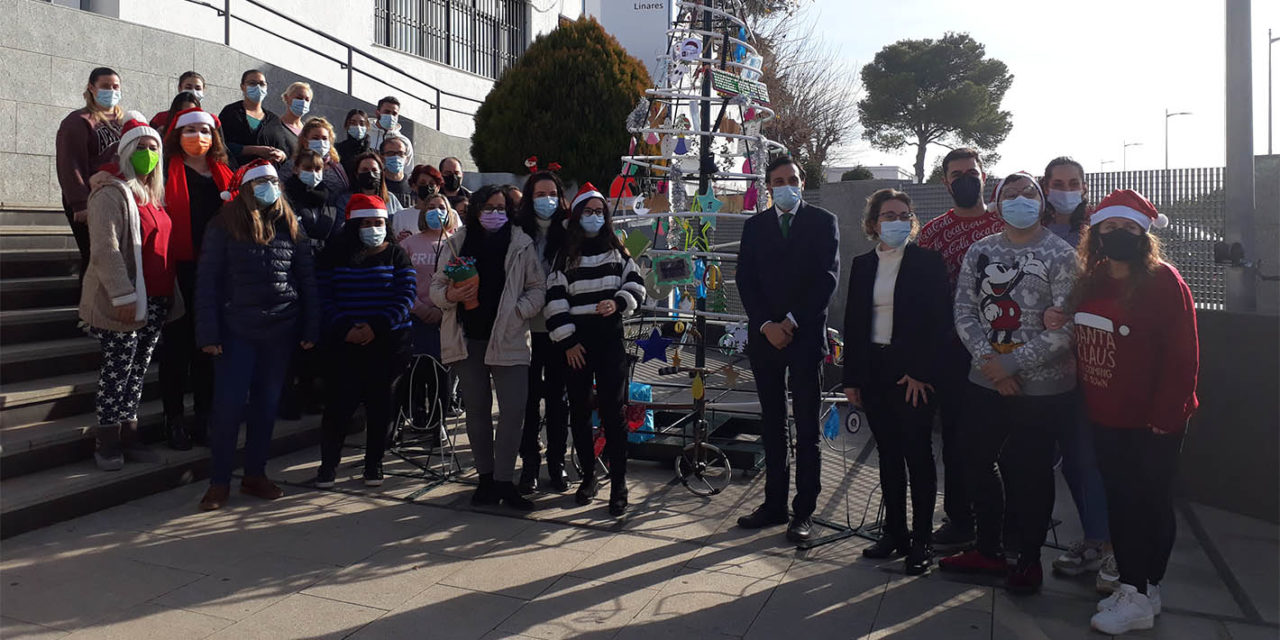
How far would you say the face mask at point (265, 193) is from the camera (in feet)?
17.5

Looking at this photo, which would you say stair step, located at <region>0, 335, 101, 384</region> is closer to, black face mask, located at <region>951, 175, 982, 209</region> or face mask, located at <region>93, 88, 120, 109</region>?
face mask, located at <region>93, 88, 120, 109</region>

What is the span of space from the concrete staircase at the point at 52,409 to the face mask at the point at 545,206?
2.56 meters

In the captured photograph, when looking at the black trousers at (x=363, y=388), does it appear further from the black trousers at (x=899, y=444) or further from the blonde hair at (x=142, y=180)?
the black trousers at (x=899, y=444)

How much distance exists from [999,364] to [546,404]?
107 inches

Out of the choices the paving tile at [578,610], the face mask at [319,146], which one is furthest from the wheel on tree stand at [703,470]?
the face mask at [319,146]

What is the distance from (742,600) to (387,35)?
14.3 m

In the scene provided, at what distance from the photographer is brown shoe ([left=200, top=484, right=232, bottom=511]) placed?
526 cm

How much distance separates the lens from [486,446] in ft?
18.5

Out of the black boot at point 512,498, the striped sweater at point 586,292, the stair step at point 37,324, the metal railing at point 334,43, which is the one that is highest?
the metal railing at point 334,43

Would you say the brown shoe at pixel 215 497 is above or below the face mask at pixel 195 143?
below

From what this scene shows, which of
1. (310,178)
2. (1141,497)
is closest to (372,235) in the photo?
(310,178)

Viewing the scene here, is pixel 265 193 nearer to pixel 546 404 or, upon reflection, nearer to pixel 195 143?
pixel 195 143

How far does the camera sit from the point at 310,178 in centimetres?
623

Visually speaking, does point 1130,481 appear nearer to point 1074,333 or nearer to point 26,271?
point 1074,333
